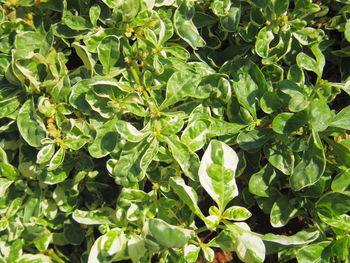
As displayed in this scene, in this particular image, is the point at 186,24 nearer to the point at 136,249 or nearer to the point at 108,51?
the point at 108,51

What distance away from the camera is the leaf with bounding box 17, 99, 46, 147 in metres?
1.51

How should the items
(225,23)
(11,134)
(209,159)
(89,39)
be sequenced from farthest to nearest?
(11,134) → (225,23) → (89,39) → (209,159)

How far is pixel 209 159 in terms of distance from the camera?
139 cm

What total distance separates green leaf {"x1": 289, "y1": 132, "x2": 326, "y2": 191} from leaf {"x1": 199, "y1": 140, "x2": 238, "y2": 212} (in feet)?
0.71

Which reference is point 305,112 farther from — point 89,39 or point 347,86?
point 89,39

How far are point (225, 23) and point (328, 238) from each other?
0.94 metres

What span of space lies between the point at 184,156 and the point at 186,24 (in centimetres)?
54

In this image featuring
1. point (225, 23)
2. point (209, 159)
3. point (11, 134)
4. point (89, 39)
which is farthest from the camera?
point (11, 134)

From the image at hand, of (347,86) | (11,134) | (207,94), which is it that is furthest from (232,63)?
(11,134)

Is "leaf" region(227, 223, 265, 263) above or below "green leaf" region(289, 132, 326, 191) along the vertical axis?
below

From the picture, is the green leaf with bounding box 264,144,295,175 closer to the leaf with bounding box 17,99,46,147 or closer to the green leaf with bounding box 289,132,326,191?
the green leaf with bounding box 289,132,326,191

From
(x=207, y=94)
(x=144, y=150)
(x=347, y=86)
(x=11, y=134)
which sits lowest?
(x=11, y=134)

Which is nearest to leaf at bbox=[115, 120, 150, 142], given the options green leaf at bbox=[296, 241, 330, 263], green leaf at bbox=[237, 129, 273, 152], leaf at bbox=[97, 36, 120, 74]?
leaf at bbox=[97, 36, 120, 74]

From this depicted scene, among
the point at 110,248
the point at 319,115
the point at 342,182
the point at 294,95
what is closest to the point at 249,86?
the point at 294,95
